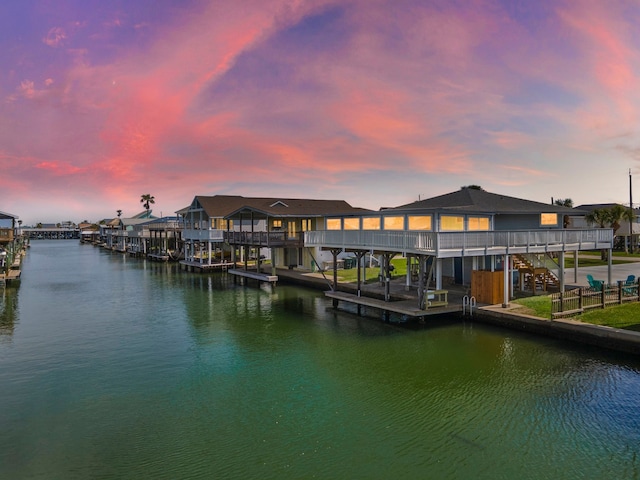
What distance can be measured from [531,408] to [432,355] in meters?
5.07

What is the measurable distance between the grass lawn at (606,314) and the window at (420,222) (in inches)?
242

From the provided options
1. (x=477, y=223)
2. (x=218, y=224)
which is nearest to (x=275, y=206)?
(x=218, y=224)

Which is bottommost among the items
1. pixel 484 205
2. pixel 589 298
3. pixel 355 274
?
pixel 355 274

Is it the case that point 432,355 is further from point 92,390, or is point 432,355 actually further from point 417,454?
point 92,390

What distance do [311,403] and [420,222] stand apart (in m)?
13.8

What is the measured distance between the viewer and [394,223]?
24312 mm

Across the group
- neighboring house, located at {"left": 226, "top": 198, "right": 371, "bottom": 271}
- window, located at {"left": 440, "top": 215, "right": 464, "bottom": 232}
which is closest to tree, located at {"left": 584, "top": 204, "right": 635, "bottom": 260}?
neighboring house, located at {"left": 226, "top": 198, "right": 371, "bottom": 271}

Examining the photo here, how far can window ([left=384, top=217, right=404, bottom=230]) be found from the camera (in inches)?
942

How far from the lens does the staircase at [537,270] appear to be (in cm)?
2351

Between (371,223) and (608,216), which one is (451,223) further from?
(608,216)

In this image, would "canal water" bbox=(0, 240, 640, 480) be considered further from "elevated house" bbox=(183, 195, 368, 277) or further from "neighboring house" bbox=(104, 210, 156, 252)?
"neighboring house" bbox=(104, 210, 156, 252)

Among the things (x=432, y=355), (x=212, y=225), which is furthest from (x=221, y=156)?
(x=432, y=355)

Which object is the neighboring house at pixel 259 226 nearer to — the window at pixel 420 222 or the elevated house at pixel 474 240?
the elevated house at pixel 474 240

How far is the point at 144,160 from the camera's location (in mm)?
48250
